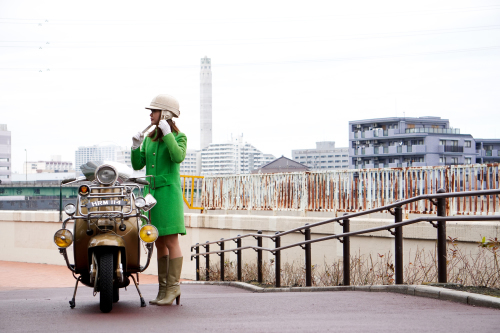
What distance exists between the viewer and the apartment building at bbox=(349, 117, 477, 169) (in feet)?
301

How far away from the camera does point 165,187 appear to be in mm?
5840

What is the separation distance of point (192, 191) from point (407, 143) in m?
82.0

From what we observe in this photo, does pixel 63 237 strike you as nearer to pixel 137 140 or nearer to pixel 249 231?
pixel 137 140

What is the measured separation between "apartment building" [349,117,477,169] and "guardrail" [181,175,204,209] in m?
77.3

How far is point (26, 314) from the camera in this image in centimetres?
537

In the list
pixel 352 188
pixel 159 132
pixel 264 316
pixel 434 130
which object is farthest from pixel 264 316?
pixel 434 130

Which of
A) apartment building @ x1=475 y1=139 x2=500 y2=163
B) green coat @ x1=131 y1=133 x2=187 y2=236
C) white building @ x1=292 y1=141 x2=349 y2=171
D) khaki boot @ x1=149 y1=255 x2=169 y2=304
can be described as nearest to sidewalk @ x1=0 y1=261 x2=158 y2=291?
khaki boot @ x1=149 y1=255 x2=169 y2=304

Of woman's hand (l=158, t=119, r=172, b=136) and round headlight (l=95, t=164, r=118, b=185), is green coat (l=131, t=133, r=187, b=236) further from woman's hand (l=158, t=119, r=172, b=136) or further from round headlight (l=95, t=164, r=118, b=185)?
round headlight (l=95, t=164, r=118, b=185)

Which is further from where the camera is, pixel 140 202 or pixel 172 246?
pixel 172 246

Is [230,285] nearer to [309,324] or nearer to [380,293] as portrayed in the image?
[380,293]

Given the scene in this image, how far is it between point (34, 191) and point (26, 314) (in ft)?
166

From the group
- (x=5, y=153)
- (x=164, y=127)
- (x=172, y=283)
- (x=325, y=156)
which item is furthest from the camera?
(x=325, y=156)

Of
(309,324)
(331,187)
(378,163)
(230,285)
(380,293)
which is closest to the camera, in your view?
(309,324)


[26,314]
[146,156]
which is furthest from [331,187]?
[26,314]
